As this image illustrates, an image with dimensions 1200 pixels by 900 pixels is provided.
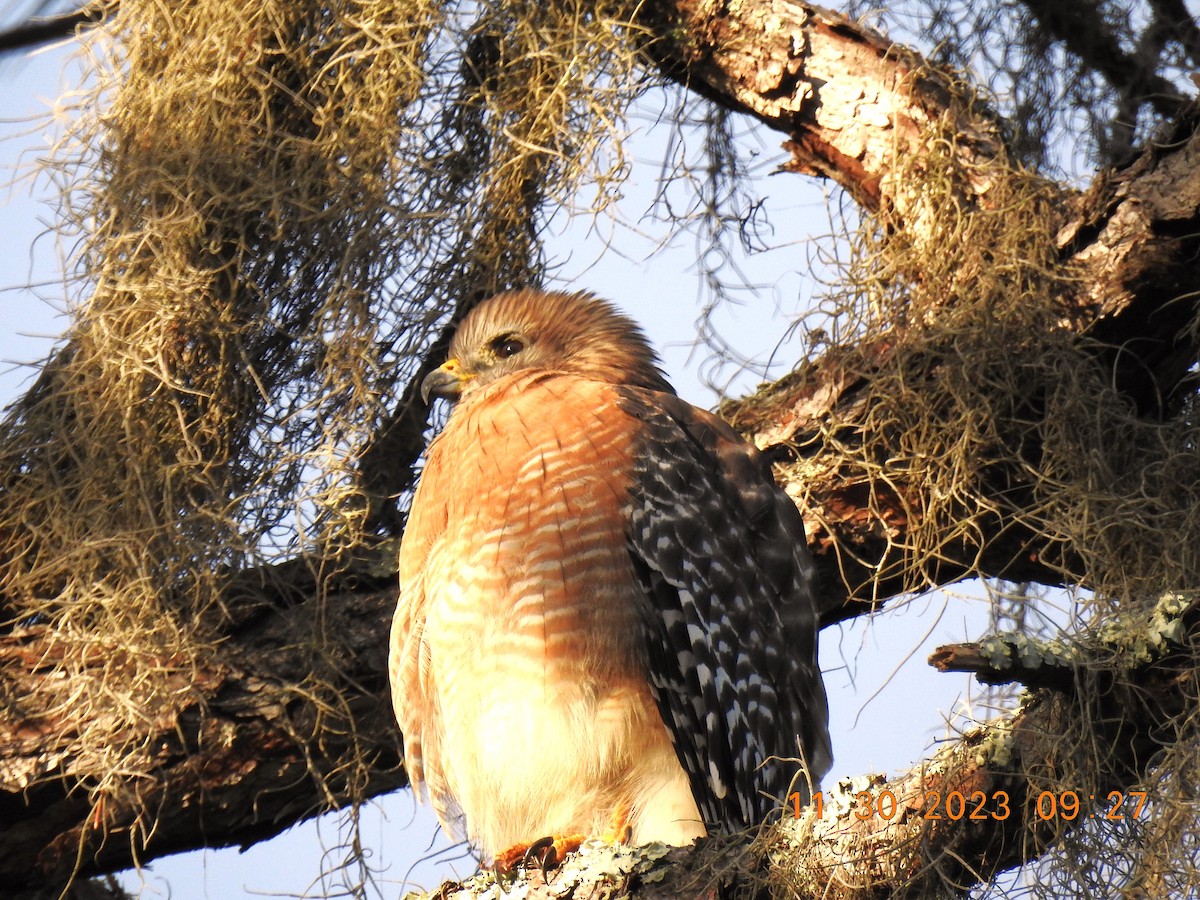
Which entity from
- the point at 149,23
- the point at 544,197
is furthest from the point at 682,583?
the point at 149,23

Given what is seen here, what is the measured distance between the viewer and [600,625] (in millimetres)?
3211

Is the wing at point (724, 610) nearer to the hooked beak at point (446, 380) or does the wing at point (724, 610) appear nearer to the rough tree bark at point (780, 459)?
the rough tree bark at point (780, 459)

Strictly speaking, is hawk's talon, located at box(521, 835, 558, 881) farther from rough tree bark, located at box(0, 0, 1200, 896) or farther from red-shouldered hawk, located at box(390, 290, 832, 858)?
rough tree bark, located at box(0, 0, 1200, 896)

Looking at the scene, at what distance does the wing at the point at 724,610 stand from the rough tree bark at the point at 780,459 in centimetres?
28

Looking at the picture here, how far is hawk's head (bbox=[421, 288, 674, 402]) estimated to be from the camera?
156 inches

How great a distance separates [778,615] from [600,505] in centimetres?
61

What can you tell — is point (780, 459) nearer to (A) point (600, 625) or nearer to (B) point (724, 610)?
(B) point (724, 610)

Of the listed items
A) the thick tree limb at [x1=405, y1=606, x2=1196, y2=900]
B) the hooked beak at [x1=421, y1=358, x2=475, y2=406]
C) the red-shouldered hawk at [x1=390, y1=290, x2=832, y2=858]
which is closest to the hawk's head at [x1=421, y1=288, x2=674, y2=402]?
the hooked beak at [x1=421, y1=358, x2=475, y2=406]

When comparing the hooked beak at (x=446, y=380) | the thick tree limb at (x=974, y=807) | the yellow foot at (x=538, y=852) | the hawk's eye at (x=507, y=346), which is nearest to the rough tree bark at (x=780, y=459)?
the hooked beak at (x=446, y=380)

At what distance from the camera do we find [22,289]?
3840mm

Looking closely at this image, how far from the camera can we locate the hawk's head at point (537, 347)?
13.0 ft

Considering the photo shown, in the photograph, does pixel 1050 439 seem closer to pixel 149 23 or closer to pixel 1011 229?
pixel 1011 229
